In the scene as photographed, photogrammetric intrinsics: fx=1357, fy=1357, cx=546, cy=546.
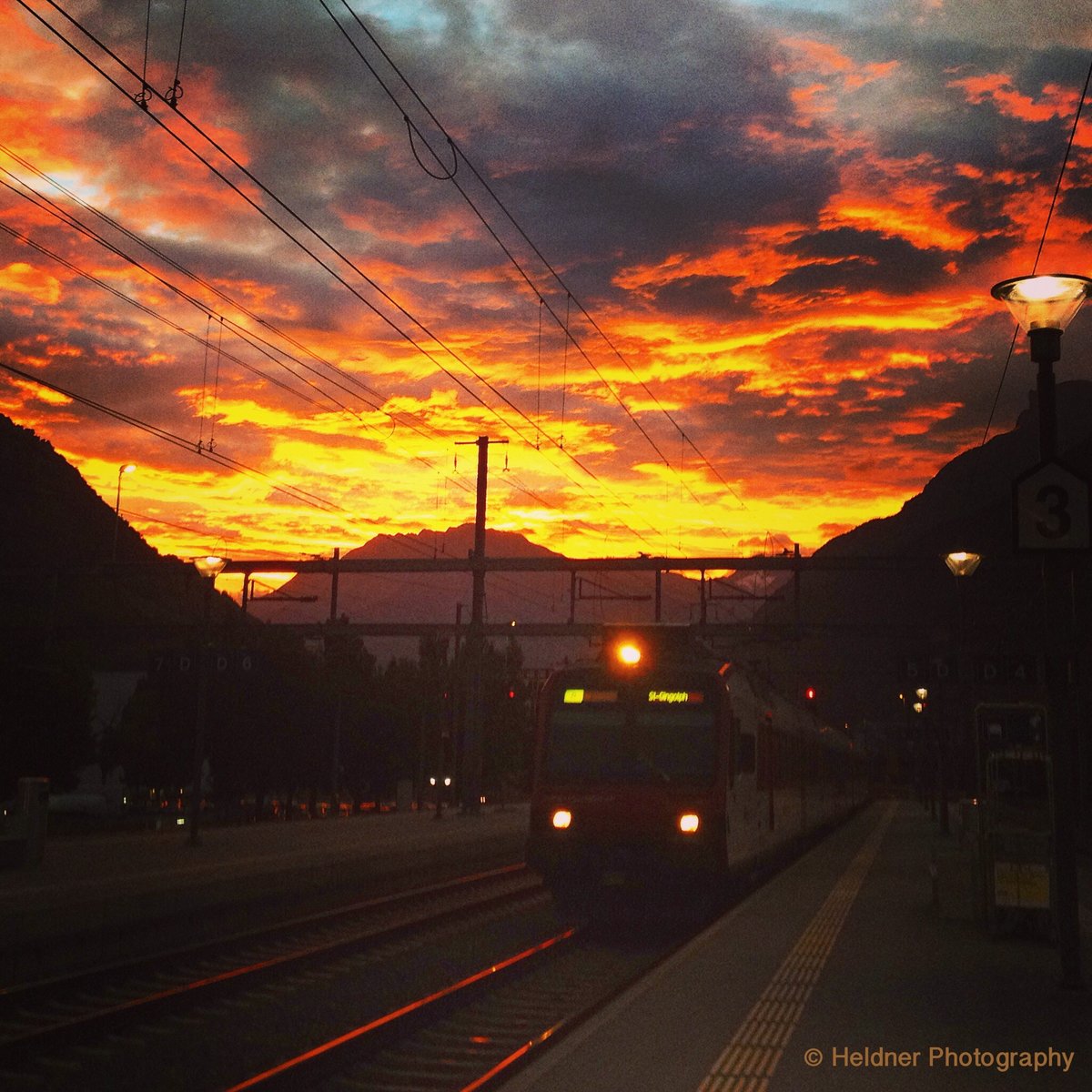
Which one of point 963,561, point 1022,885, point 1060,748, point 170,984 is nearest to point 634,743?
point 1022,885

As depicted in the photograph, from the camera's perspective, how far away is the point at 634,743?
1706cm

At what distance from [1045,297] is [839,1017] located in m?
5.66

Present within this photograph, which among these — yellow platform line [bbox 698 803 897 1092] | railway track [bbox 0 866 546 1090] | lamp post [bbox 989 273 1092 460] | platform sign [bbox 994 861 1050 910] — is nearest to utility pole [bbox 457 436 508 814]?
railway track [bbox 0 866 546 1090]

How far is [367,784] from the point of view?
7988 centimetres

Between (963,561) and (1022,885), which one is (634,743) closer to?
(1022,885)

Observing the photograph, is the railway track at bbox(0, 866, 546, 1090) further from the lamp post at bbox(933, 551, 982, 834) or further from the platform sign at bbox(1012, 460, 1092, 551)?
the lamp post at bbox(933, 551, 982, 834)

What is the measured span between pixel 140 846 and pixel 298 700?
142ft

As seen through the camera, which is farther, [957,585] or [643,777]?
[957,585]

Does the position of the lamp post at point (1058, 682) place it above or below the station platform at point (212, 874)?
above

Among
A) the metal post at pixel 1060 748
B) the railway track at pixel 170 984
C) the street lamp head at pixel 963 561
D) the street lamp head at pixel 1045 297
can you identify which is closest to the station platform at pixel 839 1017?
the metal post at pixel 1060 748

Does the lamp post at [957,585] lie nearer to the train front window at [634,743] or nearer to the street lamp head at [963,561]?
the street lamp head at [963,561]

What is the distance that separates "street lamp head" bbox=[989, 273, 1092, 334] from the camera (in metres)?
10.5

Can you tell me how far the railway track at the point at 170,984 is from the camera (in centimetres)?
948

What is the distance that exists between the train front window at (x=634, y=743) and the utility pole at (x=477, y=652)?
21.2 meters
